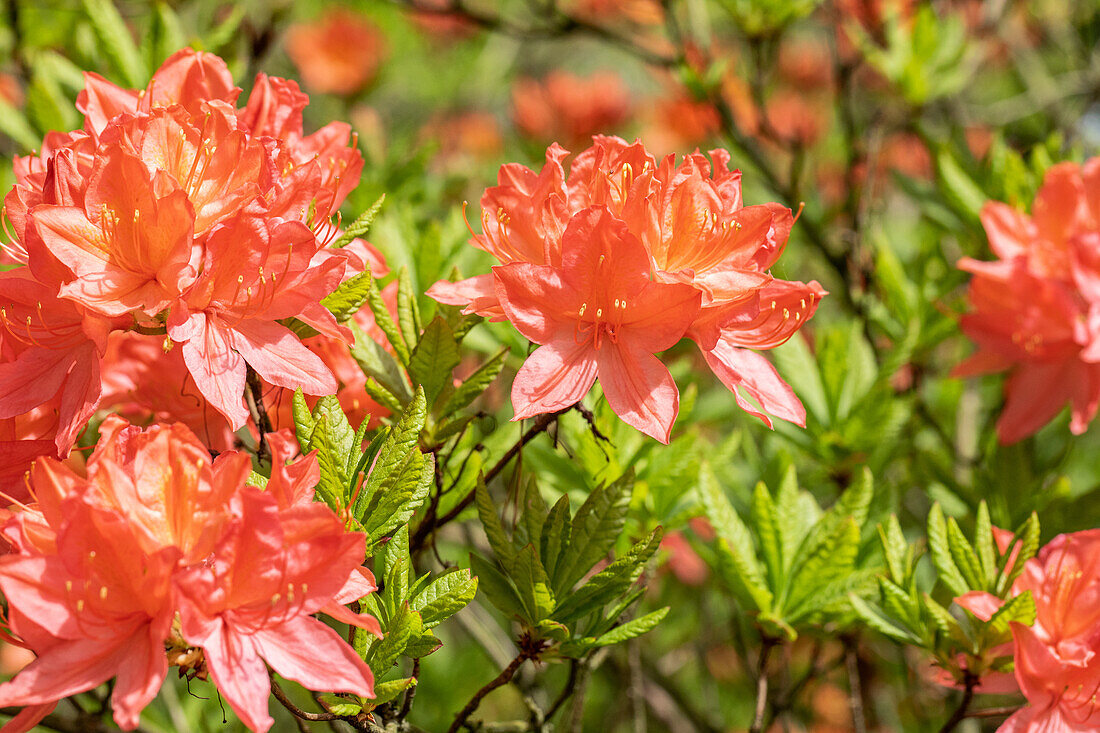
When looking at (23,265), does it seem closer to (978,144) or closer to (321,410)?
(321,410)

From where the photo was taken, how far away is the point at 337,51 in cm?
480

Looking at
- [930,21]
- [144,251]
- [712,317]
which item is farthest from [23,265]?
[930,21]

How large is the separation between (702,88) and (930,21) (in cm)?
67

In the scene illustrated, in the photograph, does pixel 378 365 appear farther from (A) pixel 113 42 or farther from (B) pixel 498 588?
(A) pixel 113 42

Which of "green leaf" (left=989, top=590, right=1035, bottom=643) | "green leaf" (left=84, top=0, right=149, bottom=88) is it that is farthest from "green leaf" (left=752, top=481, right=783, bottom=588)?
"green leaf" (left=84, top=0, right=149, bottom=88)

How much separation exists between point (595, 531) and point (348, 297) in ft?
1.45

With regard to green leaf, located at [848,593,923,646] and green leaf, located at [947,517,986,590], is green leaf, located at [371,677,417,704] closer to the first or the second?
green leaf, located at [848,593,923,646]

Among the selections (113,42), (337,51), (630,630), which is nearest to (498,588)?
(630,630)

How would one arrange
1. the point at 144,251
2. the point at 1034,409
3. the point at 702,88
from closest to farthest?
the point at 144,251
the point at 1034,409
the point at 702,88

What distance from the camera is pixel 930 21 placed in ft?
8.65

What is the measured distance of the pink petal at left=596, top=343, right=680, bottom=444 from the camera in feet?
3.95

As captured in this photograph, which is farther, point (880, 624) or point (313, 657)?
point (880, 624)

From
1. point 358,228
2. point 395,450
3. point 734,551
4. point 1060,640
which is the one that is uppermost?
point 358,228

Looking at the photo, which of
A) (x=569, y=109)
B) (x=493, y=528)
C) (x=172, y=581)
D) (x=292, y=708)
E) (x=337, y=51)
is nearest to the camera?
(x=172, y=581)
